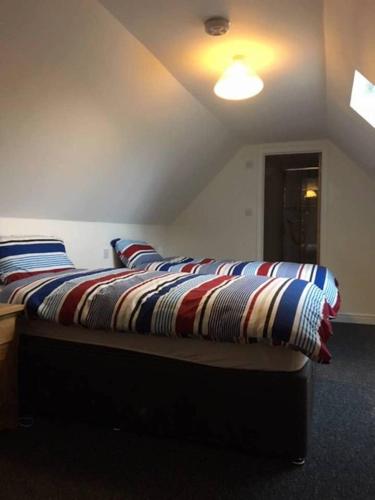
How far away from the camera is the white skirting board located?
443 cm

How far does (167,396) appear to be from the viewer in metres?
1.84

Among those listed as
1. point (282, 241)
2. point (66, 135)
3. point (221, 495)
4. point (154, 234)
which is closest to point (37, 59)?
point (66, 135)

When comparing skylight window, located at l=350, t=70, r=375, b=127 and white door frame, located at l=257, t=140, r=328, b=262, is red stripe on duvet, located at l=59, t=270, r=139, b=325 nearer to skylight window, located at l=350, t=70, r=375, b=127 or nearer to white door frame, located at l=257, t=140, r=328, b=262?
skylight window, located at l=350, t=70, r=375, b=127

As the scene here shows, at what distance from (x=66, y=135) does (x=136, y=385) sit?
162 cm

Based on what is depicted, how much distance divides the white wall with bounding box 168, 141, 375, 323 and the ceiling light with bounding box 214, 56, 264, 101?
2246 mm

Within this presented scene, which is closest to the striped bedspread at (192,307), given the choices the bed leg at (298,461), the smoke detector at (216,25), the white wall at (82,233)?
the bed leg at (298,461)

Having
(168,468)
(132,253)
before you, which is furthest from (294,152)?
(168,468)

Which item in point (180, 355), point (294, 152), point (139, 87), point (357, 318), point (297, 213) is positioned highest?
point (139, 87)

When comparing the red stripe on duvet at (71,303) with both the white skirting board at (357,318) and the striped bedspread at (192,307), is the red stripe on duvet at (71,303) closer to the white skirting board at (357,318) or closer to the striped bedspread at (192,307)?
the striped bedspread at (192,307)

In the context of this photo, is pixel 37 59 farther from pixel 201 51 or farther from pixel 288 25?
pixel 288 25

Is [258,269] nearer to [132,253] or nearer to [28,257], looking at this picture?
[132,253]

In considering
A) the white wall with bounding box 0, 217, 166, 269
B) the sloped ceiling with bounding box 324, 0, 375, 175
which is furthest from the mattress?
the sloped ceiling with bounding box 324, 0, 375, 175

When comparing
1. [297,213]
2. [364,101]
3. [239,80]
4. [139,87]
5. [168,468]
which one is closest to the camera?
[168,468]

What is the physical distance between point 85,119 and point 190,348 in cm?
164
